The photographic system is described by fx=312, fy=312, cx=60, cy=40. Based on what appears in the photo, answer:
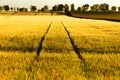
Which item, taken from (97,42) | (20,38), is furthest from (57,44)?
(20,38)

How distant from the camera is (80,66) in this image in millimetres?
7762

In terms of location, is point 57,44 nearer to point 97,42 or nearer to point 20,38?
point 97,42

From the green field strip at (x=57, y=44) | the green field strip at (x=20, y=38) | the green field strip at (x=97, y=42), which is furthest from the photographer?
the green field strip at (x=20, y=38)

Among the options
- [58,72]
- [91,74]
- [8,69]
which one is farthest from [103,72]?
[8,69]

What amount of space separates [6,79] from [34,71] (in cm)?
96

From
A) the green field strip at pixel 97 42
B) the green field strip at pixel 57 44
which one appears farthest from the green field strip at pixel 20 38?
the green field strip at pixel 97 42

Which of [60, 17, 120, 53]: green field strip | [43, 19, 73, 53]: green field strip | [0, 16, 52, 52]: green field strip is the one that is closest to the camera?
[43, 19, 73, 53]: green field strip

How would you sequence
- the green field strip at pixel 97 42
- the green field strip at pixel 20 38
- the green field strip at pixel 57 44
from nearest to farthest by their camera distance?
the green field strip at pixel 57 44, the green field strip at pixel 97 42, the green field strip at pixel 20 38

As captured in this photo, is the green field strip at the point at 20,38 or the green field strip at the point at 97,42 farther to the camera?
the green field strip at the point at 20,38

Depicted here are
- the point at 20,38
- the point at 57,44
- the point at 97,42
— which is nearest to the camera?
the point at 57,44

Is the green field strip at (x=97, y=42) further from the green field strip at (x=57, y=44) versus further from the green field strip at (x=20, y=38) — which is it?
the green field strip at (x=20, y=38)

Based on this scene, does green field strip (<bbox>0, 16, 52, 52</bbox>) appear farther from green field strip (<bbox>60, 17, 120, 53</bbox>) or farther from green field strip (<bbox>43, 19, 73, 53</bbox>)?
green field strip (<bbox>60, 17, 120, 53</bbox>)

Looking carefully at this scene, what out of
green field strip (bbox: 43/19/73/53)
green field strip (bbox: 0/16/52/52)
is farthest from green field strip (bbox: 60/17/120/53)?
green field strip (bbox: 0/16/52/52)

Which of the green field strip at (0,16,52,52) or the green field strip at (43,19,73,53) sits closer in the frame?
the green field strip at (43,19,73,53)
